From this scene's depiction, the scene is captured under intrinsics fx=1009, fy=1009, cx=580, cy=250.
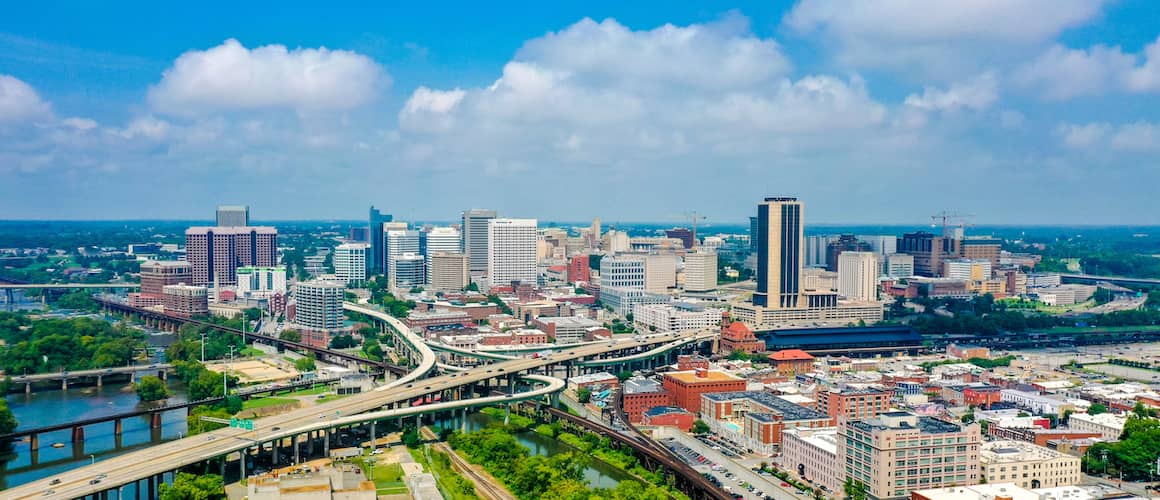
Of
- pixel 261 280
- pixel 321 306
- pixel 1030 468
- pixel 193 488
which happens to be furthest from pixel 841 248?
pixel 193 488

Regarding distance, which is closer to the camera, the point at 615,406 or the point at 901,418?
the point at 901,418

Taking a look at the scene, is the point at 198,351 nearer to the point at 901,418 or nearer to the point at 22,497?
the point at 22,497

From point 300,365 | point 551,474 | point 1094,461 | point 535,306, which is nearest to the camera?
point 551,474

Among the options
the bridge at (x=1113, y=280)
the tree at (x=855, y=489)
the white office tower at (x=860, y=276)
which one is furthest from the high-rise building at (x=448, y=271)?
the tree at (x=855, y=489)

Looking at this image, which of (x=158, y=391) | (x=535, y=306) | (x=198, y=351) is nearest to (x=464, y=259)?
(x=535, y=306)

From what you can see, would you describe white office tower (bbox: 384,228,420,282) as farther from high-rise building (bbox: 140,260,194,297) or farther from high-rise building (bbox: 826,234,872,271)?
high-rise building (bbox: 826,234,872,271)

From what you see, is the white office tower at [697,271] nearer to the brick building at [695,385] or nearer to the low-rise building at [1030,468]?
the brick building at [695,385]

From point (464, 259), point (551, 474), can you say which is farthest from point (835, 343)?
point (464, 259)

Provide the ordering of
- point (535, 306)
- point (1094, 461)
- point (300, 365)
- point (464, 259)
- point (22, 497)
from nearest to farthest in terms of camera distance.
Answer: point (22, 497) → point (1094, 461) → point (300, 365) → point (535, 306) → point (464, 259)
